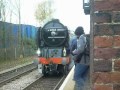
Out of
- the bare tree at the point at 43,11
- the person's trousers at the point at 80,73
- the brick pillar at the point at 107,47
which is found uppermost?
the bare tree at the point at 43,11

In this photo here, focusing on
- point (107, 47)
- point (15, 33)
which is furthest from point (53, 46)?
point (15, 33)

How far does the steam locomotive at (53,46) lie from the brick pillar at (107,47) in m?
15.7

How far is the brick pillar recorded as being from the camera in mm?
2246

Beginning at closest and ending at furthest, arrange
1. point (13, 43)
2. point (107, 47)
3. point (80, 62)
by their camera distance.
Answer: point (107, 47), point (80, 62), point (13, 43)

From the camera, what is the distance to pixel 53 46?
1869cm

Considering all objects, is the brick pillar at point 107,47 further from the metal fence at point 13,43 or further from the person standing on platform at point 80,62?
the metal fence at point 13,43

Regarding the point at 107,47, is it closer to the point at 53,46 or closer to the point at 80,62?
the point at 80,62

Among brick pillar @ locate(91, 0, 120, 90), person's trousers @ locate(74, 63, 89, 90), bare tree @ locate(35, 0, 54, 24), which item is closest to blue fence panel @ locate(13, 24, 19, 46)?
person's trousers @ locate(74, 63, 89, 90)

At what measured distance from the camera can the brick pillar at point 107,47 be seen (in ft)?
7.37

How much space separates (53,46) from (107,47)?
54.0 ft

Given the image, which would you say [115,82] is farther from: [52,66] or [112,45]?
[52,66]

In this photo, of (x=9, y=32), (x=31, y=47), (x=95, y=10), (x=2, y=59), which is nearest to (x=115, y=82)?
(x=95, y=10)

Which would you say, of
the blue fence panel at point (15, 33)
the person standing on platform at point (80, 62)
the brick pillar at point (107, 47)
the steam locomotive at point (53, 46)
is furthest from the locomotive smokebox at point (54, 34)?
the blue fence panel at point (15, 33)

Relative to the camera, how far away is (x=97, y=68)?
226cm
